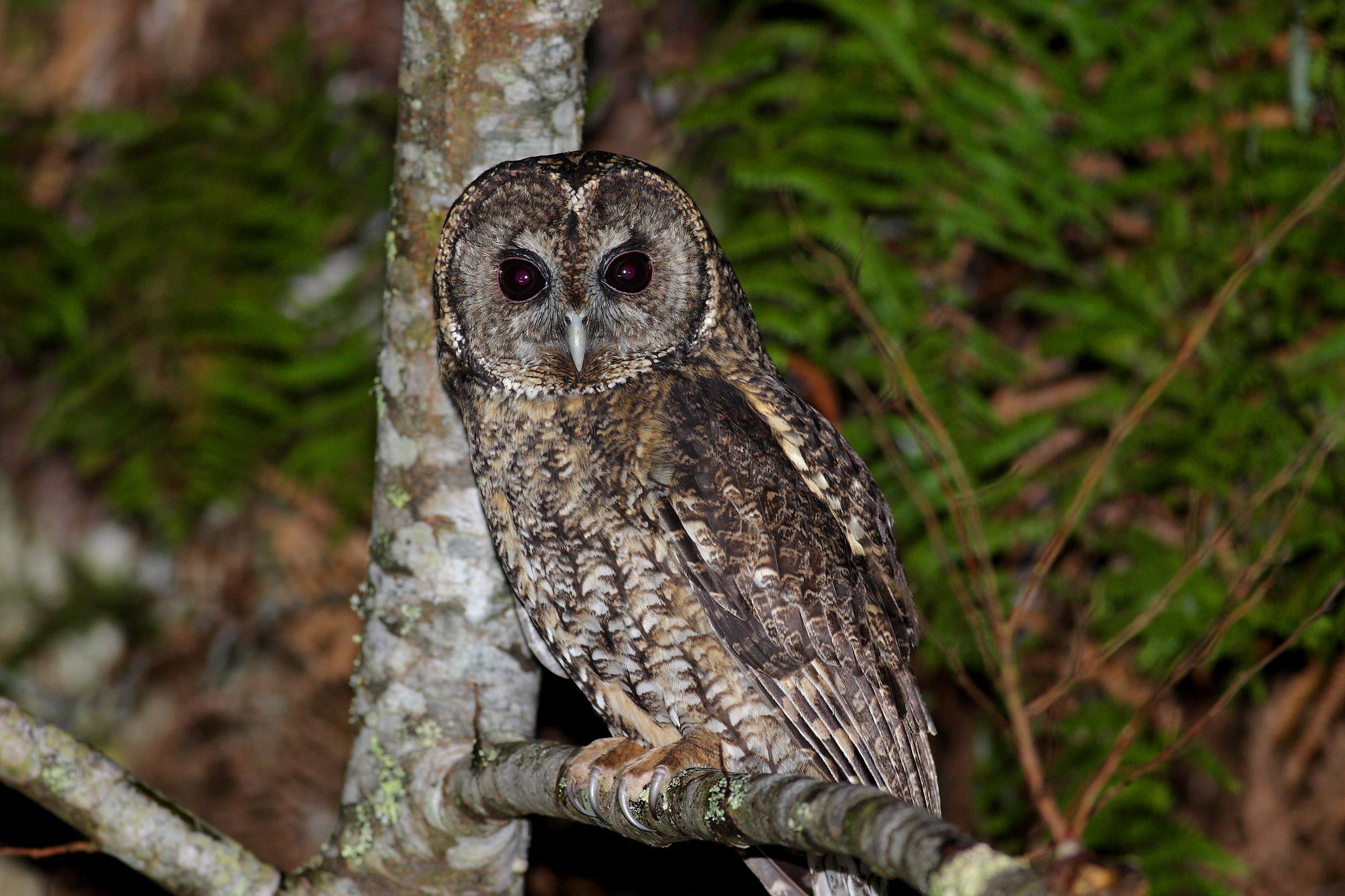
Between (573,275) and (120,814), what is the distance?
1.25m

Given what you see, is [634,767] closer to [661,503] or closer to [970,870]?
[661,503]

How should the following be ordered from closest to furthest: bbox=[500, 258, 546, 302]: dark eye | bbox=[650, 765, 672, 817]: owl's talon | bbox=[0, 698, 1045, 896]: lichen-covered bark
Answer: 1. bbox=[0, 698, 1045, 896]: lichen-covered bark
2. bbox=[650, 765, 672, 817]: owl's talon
3. bbox=[500, 258, 546, 302]: dark eye

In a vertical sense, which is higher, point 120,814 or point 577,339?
point 577,339

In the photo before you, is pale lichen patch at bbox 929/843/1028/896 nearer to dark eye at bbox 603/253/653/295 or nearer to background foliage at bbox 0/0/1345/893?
dark eye at bbox 603/253/653/295

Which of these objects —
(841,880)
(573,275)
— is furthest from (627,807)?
(573,275)

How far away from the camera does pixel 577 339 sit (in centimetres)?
204

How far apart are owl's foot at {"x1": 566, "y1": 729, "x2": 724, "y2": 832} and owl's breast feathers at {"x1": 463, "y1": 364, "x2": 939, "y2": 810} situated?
0.25ft

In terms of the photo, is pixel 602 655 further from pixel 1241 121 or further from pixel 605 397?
pixel 1241 121

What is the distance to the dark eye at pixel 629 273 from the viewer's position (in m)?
2.10

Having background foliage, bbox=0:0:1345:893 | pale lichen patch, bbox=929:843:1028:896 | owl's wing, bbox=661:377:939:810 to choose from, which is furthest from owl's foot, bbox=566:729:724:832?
background foliage, bbox=0:0:1345:893

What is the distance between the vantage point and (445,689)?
223 centimetres

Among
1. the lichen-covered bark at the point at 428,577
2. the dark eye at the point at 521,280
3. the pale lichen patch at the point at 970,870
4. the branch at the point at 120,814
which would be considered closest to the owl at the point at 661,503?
the dark eye at the point at 521,280

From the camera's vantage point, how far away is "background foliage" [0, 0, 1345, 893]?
3133 mm

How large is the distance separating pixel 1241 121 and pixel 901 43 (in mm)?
1177
